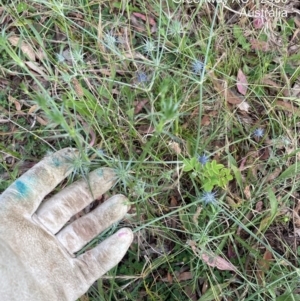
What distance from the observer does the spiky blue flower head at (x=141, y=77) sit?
1.87 metres

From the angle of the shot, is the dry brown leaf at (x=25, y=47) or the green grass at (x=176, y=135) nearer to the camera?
the green grass at (x=176, y=135)

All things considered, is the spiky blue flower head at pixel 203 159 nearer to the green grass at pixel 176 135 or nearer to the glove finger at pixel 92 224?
the green grass at pixel 176 135

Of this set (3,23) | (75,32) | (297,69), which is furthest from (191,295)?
(3,23)

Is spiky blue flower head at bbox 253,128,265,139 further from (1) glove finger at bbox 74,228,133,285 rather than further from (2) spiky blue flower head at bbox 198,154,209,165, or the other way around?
(1) glove finger at bbox 74,228,133,285

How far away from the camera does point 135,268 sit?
192 centimetres

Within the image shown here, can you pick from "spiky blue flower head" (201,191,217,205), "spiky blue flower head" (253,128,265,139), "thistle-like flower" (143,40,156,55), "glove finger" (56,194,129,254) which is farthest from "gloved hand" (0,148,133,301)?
"spiky blue flower head" (253,128,265,139)

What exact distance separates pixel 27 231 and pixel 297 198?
1.00 meters

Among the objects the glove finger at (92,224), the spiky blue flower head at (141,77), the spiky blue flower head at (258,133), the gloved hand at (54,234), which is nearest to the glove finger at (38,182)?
the gloved hand at (54,234)

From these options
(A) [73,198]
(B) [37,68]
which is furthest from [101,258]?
(B) [37,68]

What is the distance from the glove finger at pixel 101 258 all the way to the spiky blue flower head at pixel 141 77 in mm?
569

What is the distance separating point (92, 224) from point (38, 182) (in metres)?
0.23

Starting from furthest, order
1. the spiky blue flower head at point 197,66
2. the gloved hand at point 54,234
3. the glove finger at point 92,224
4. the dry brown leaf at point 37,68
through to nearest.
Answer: the dry brown leaf at point 37,68, the spiky blue flower head at point 197,66, the glove finger at point 92,224, the gloved hand at point 54,234

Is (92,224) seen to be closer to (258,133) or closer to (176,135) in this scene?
(176,135)

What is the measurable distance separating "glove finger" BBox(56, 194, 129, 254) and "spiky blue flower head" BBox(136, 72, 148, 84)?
1.41 feet
